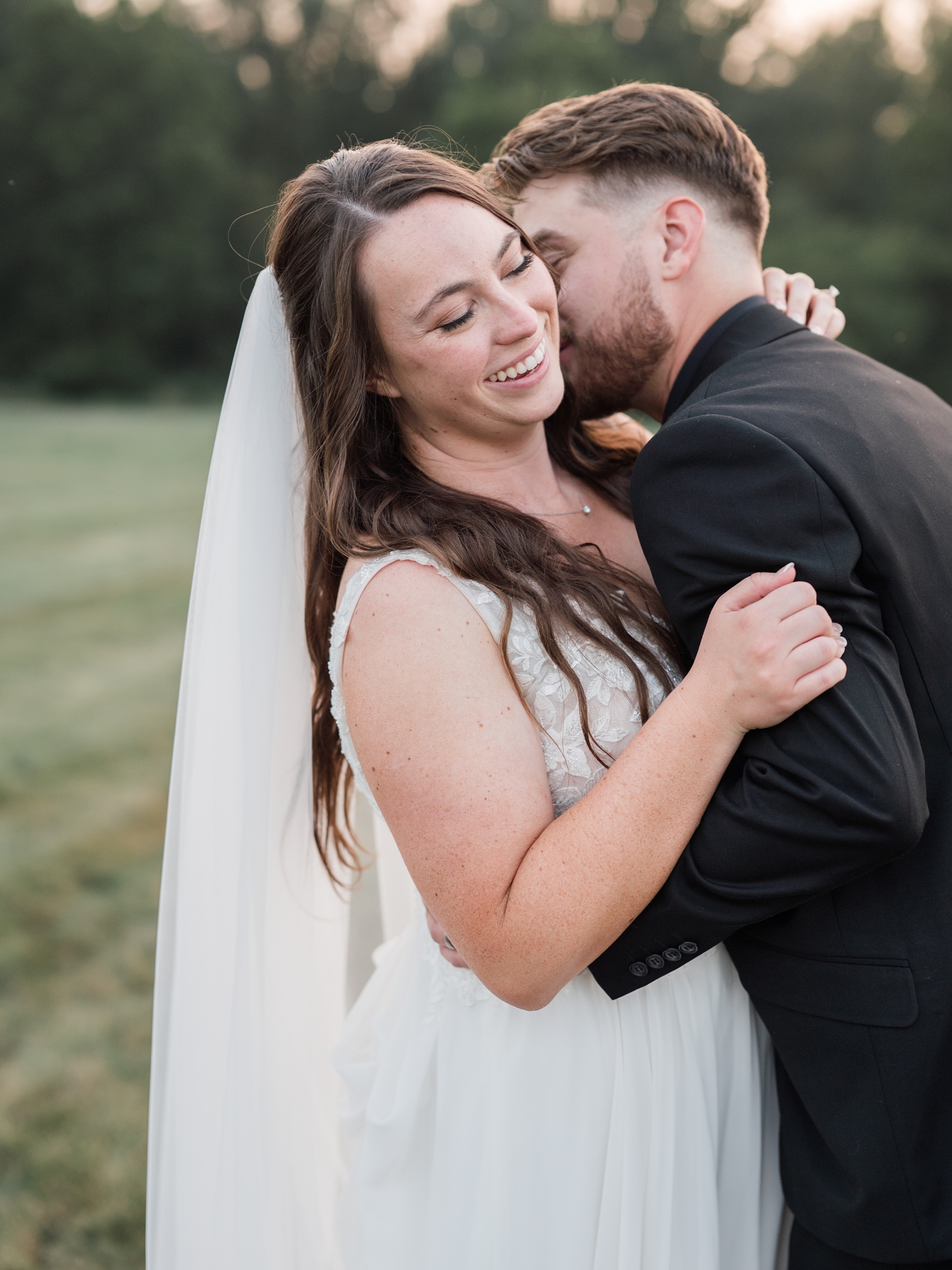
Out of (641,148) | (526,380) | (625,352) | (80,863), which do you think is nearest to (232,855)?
(526,380)

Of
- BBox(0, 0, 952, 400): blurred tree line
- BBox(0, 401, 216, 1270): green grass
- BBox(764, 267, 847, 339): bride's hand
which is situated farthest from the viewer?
BBox(0, 0, 952, 400): blurred tree line

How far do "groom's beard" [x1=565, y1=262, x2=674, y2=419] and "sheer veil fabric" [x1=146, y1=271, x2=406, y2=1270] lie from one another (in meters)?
0.68

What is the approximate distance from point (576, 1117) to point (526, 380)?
1.35 meters

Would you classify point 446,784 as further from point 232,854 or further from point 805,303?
point 805,303

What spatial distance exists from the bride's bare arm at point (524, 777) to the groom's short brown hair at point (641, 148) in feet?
3.94

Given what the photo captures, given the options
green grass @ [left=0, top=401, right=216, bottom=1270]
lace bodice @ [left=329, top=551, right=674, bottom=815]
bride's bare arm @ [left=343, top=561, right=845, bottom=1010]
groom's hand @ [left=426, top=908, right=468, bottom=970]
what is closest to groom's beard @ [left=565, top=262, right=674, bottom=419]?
lace bodice @ [left=329, top=551, right=674, bottom=815]

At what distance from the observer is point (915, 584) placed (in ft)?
5.13

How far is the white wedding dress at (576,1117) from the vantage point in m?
1.83

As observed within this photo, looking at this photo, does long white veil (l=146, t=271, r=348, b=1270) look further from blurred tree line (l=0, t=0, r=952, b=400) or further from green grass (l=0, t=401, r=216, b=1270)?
blurred tree line (l=0, t=0, r=952, b=400)

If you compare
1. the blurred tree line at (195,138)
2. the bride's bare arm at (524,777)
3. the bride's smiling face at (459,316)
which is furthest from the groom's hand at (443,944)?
the blurred tree line at (195,138)

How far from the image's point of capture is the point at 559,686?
70.8 inches

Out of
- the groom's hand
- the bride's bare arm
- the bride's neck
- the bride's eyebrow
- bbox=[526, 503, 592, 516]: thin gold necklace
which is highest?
the bride's eyebrow

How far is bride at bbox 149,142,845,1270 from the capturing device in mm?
1617

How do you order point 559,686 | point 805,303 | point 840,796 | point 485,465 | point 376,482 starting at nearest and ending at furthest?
1. point 840,796
2. point 559,686
3. point 376,482
4. point 485,465
5. point 805,303
